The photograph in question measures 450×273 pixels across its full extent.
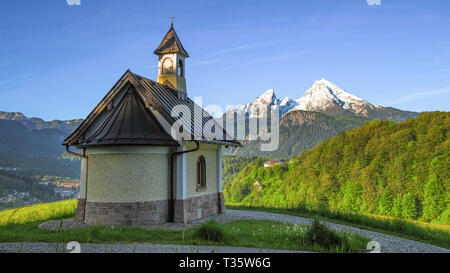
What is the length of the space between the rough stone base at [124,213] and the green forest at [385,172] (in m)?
16.7

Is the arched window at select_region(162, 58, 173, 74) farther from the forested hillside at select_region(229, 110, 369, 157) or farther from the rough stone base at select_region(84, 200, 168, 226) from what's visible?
the forested hillside at select_region(229, 110, 369, 157)

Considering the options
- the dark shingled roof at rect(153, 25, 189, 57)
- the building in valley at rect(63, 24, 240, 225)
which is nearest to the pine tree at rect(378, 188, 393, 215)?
the building in valley at rect(63, 24, 240, 225)

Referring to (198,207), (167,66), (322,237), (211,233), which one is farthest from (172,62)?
(322,237)

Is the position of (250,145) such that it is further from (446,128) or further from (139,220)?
Result: (139,220)

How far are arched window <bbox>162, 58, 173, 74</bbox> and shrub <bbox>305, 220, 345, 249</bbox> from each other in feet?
40.8

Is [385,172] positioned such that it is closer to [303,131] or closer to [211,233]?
[211,233]

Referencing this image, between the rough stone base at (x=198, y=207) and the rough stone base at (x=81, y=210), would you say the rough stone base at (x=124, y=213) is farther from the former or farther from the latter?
the rough stone base at (x=81, y=210)

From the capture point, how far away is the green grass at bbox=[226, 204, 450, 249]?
11.0m

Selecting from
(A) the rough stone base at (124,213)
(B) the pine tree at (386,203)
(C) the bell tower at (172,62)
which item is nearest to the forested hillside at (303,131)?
(B) the pine tree at (386,203)

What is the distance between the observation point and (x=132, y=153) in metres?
12.8

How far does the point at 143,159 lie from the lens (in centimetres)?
1298

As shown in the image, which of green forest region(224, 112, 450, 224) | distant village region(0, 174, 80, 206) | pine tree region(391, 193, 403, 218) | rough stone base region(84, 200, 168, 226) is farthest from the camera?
distant village region(0, 174, 80, 206)
